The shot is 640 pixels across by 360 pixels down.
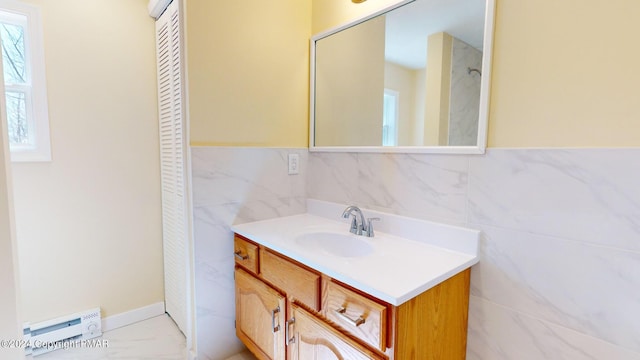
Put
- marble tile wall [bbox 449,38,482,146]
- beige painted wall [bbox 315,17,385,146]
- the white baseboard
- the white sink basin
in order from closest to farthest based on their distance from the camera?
marble tile wall [bbox 449,38,482,146] → the white sink basin → beige painted wall [bbox 315,17,385,146] → the white baseboard

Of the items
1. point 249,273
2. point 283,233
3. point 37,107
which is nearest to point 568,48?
point 283,233

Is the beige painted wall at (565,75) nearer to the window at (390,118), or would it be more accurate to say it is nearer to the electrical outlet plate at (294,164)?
the window at (390,118)

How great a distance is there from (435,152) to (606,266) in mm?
634

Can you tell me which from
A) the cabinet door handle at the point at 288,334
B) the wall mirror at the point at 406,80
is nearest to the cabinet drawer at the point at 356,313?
the cabinet door handle at the point at 288,334

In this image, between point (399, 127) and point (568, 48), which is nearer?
point (568, 48)

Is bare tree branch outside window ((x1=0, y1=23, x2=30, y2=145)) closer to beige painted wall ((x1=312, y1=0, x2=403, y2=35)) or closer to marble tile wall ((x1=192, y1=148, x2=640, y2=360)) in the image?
marble tile wall ((x1=192, y1=148, x2=640, y2=360))

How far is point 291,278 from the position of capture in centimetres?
125

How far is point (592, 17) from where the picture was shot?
89 centimetres

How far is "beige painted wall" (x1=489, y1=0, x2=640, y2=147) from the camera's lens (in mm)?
845

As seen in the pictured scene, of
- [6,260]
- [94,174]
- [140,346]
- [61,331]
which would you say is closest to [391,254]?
[6,260]

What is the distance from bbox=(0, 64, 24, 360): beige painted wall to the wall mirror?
51.6 inches

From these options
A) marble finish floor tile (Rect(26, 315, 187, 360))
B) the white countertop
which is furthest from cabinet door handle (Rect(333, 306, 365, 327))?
marble finish floor tile (Rect(26, 315, 187, 360))

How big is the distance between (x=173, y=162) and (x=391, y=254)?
1.35 m

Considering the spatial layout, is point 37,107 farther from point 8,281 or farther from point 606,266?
point 606,266
